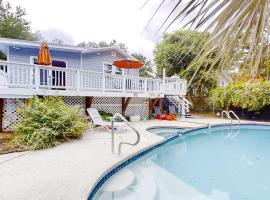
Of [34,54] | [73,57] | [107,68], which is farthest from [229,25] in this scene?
[107,68]

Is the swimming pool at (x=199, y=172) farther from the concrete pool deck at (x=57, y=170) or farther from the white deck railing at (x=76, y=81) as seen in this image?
the white deck railing at (x=76, y=81)

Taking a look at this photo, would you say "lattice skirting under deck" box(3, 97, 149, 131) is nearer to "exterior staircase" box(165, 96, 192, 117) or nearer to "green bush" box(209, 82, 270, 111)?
"exterior staircase" box(165, 96, 192, 117)

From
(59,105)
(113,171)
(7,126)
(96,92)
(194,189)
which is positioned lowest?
(194,189)

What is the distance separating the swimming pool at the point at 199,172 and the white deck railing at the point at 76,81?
4186mm

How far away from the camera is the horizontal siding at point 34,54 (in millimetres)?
12250

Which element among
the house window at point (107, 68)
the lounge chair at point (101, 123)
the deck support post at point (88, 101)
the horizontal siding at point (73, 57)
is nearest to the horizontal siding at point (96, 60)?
the horizontal siding at point (73, 57)

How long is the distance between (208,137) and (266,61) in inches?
379

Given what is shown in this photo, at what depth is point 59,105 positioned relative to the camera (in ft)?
24.4

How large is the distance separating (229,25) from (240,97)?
15.6m

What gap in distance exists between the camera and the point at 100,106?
12.1 metres

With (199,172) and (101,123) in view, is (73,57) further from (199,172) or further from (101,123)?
(199,172)

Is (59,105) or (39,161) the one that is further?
(59,105)

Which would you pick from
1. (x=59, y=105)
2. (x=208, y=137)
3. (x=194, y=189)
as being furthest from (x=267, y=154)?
(x=59, y=105)

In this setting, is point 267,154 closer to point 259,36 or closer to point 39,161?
point 39,161
